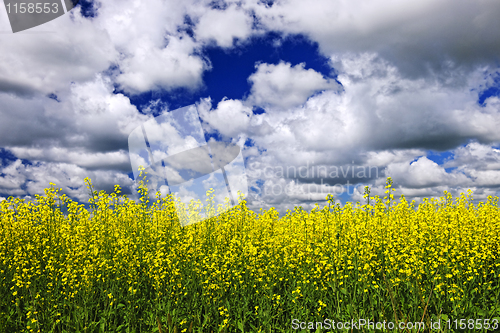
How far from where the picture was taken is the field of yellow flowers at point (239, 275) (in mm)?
4680

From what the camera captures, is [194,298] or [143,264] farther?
[143,264]

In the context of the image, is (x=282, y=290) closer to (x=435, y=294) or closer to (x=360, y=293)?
(x=360, y=293)

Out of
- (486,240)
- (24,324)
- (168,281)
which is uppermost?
(486,240)

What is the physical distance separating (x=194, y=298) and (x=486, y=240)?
23.0 ft

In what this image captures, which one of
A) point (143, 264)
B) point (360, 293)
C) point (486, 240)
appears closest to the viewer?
point (360, 293)

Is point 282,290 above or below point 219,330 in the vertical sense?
above

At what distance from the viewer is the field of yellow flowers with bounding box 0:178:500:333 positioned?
468 centimetres

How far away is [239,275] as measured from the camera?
5.37 metres

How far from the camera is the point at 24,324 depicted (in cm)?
484

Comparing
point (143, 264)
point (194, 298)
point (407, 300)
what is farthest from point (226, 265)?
point (407, 300)
